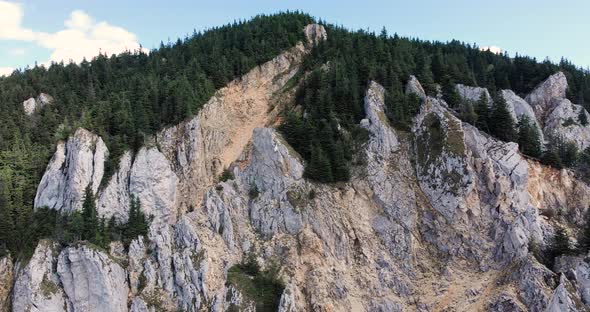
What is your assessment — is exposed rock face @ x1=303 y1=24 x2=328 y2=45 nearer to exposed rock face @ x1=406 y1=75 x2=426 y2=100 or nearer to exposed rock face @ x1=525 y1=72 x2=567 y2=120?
exposed rock face @ x1=406 y1=75 x2=426 y2=100

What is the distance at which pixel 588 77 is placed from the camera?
90062 millimetres

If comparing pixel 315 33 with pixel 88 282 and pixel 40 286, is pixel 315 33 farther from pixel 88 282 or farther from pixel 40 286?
pixel 40 286

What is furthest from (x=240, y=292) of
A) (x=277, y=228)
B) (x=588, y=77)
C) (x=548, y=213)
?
(x=588, y=77)

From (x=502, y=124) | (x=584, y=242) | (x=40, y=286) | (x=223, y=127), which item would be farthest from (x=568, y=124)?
(x=40, y=286)

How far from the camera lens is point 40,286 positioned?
1984 inches

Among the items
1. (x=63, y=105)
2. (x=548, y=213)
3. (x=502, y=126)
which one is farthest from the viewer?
(x=63, y=105)

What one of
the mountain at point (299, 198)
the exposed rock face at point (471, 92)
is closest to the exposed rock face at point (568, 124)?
the mountain at point (299, 198)

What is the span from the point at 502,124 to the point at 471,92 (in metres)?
8.84

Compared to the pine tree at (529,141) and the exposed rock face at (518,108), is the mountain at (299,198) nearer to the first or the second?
the pine tree at (529,141)

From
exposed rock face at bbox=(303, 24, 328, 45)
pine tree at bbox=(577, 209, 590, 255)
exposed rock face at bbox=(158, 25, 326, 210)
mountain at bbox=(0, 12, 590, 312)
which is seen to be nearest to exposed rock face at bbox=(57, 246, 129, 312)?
mountain at bbox=(0, 12, 590, 312)

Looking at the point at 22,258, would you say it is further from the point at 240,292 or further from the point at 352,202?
the point at 352,202

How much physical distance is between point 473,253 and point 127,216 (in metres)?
37.6

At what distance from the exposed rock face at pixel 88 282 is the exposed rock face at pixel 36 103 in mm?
30610

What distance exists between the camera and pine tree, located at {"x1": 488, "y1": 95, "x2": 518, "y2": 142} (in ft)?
217
